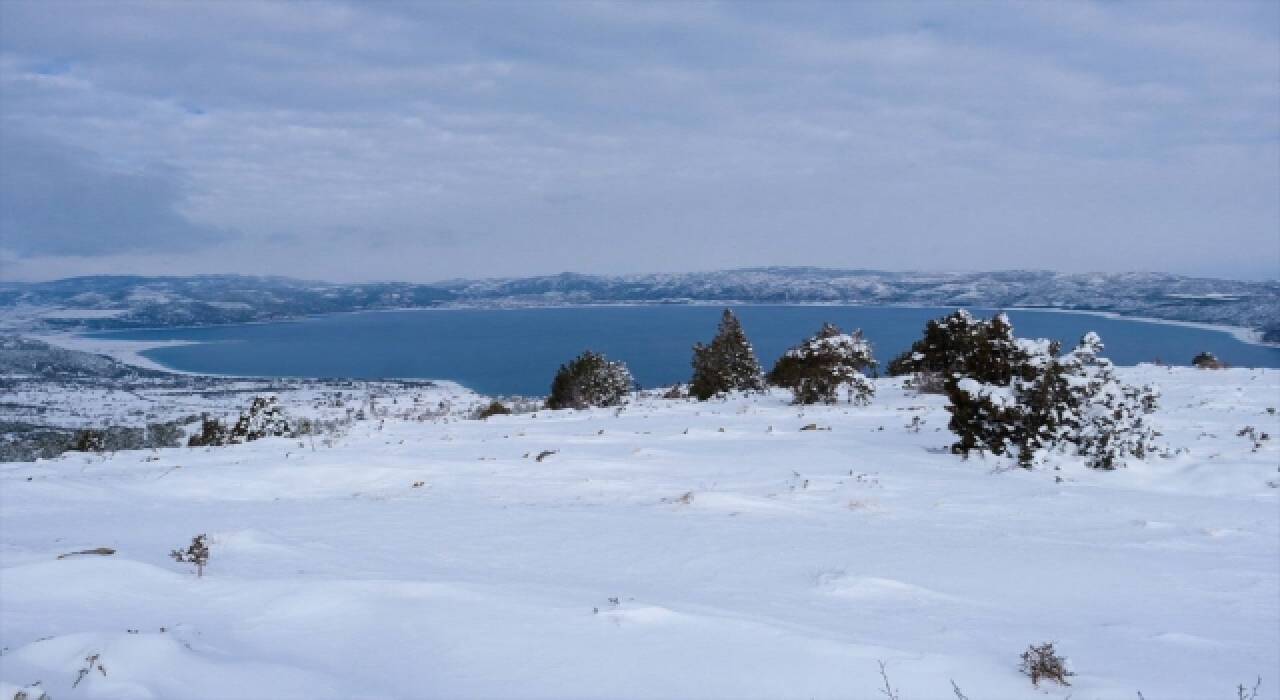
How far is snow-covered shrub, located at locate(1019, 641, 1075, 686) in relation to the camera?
10.5 feet

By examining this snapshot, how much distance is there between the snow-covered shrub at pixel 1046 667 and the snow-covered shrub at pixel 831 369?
15.6m

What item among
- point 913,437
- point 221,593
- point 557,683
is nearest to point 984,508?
point 913,437

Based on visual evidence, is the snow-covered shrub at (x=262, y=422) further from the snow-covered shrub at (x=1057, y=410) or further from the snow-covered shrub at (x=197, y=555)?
the snow-covered shrub at (x=1057, y=410)

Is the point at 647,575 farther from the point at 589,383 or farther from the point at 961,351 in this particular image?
the point at 589,383

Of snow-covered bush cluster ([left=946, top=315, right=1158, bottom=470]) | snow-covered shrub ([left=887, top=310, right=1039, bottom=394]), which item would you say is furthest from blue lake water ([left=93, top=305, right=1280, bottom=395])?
snow-covered bush cluster ([left=946, top=315, right=1158, bottom=470])

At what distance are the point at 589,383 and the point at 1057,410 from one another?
29.1 m

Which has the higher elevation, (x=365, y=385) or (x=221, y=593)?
(x=221, y=593)

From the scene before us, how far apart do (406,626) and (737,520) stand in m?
3.77

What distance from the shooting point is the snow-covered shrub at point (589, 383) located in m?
36.8

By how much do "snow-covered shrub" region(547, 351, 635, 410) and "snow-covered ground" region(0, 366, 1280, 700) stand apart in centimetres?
2598

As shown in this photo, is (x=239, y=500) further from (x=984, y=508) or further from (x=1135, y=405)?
(x=1135, y=405)

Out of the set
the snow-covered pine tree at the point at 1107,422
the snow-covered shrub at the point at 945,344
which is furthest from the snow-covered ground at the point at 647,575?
the snow-covered shrub at the point at 945,344

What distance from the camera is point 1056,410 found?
32.9 ft

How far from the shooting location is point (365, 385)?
118 m
